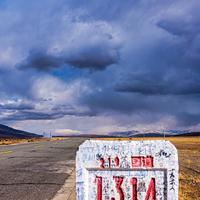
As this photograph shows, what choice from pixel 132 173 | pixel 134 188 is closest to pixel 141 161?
pixel 132 173

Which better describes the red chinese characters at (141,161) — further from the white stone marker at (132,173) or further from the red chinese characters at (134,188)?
the red chinese characters at (134,188)

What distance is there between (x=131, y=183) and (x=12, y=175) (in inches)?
398

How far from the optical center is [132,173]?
3828mm

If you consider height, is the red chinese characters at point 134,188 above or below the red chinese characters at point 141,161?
below

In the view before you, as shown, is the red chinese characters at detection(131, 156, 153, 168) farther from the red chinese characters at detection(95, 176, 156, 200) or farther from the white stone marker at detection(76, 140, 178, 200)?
the red chinese characters at detection(95, 176, 156, 200)

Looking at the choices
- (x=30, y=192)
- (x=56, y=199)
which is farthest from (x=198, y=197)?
(x=30, y=192)

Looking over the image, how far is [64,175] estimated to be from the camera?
1359 centimetres

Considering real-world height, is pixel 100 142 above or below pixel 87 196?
above

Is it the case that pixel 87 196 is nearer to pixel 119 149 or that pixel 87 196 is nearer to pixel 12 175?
pixel 119 149

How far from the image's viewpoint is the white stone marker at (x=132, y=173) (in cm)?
380

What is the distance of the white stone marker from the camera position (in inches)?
150

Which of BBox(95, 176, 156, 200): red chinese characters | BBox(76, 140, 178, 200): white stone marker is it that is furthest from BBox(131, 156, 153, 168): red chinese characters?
BBox(95, 176, 156, 200): red chinese characters

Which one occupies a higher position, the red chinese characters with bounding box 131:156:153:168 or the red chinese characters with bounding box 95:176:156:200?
the red chinese characters with bounding box 131:156:153:168

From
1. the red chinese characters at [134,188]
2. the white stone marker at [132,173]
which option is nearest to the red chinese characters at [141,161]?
the white stone marker at [132,173]
